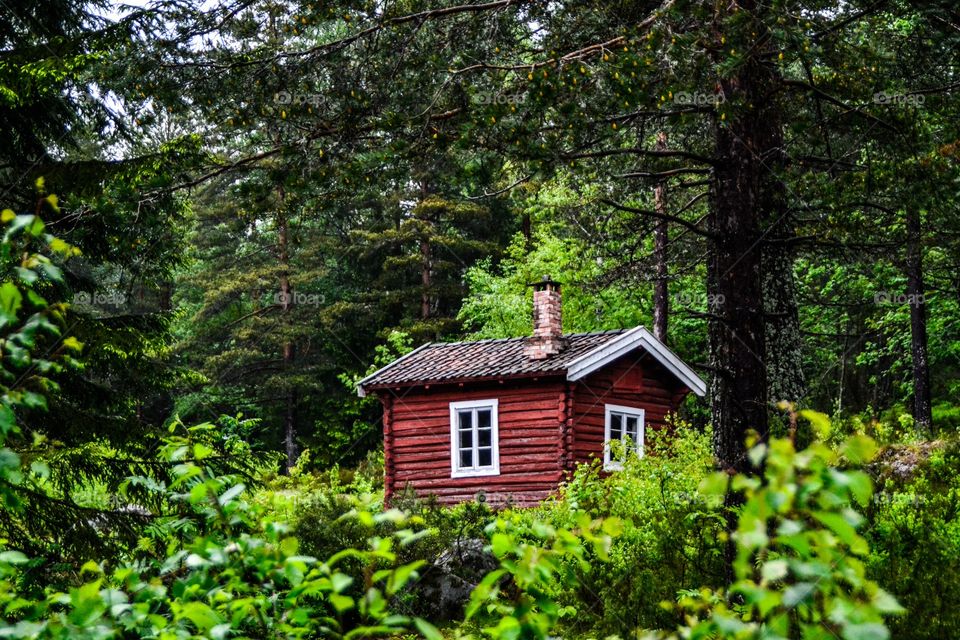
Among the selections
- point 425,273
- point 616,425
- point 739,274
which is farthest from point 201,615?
point 425,273

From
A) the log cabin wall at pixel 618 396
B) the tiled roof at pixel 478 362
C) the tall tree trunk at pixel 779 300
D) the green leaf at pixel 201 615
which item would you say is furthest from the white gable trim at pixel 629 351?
the green leaf at pixel 201 615

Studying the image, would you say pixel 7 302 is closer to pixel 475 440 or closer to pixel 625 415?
pixel 475 440

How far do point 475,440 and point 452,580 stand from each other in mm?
9341

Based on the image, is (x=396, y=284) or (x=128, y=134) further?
(x=396, y=284)

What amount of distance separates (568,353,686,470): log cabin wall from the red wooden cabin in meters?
0.03

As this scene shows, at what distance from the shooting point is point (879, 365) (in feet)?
115

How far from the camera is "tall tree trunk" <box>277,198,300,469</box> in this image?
3688 cm

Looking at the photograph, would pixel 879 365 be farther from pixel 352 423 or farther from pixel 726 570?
pixel 726 570

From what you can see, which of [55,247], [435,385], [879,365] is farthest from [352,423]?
[55,247]

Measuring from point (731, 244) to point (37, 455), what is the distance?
608 cm

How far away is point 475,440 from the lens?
72.7 feet

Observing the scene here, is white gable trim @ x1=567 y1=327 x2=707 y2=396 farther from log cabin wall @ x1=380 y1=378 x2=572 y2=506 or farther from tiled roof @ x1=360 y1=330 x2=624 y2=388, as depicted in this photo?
log cabin wall @ x1=380 y1=378 x2=572 y2=506

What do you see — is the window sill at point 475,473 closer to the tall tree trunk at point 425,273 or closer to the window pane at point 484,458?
the window pane at point 484,458

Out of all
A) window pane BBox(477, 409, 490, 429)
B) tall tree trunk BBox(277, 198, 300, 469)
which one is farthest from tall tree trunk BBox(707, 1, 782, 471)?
tall tree trunk BBox(277, 198, 300, 469)
